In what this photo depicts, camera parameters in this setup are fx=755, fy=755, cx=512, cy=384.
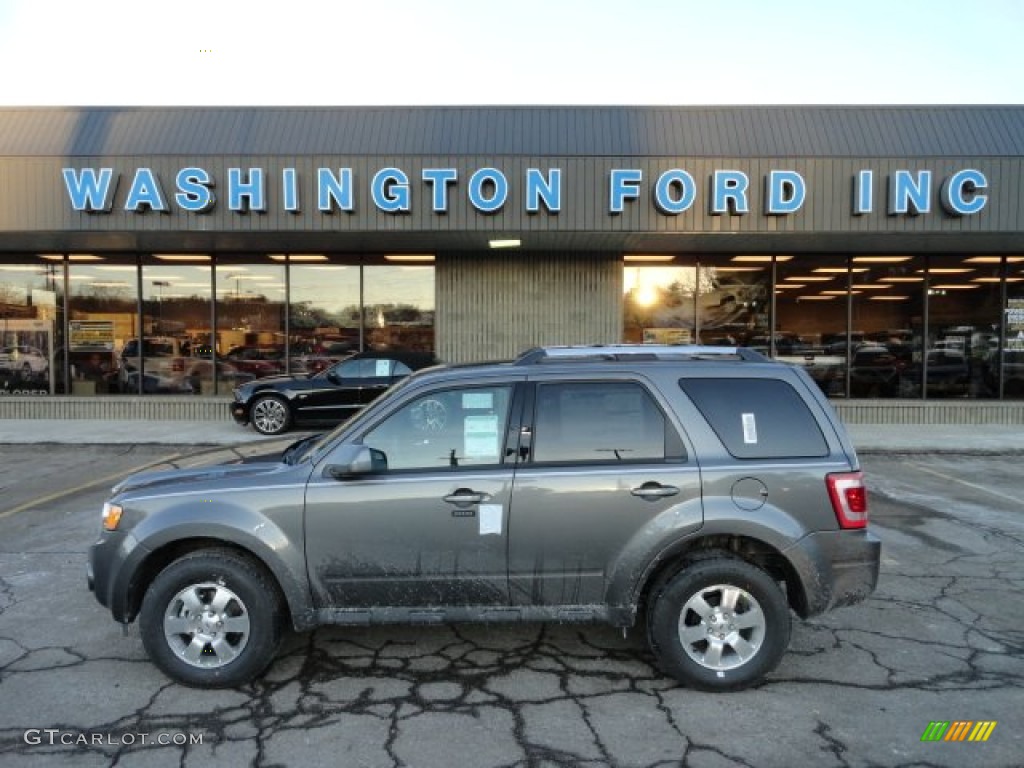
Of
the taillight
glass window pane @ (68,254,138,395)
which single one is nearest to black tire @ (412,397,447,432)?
the taillight

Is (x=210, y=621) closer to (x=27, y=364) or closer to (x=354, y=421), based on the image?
Result: (x=354, y=421)

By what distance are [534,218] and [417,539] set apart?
9.39 m

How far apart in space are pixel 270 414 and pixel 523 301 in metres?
5.33

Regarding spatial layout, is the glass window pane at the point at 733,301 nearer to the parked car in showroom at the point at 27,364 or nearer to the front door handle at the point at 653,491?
the front door handle at the point at 653,491

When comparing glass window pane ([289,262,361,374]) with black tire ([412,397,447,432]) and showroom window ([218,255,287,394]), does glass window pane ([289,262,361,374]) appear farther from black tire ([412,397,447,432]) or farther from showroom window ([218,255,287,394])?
black tire ([412,397,447,432])

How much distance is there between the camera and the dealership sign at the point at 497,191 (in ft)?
40.4

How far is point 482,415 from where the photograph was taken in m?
4.01

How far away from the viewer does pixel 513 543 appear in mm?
3836

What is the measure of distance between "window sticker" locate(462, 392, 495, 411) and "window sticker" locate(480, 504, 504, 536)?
526 mm

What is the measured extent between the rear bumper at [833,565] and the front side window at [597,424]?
87cm

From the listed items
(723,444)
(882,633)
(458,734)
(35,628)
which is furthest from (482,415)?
Answer: (35,628)

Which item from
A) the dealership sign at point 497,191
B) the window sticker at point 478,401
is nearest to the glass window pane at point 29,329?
the dealership sign at point 497,191

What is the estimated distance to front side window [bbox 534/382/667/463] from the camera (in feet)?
12.9

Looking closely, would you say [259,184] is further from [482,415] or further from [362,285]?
[482,415]
